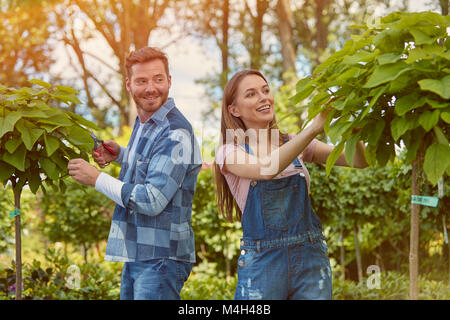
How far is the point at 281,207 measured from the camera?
214 centimetres

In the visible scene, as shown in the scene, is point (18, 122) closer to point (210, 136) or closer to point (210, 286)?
point (210, 286)

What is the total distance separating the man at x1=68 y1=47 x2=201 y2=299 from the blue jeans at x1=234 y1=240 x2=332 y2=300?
1.24 ft

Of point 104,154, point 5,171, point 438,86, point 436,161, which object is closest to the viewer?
point 438,86

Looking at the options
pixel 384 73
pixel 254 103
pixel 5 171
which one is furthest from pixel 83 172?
pixel 384 73

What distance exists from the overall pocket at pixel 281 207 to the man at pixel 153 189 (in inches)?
17.3

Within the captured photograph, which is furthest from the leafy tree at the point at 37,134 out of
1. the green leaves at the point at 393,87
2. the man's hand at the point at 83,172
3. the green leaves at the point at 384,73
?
the green leaves at the point at 384,73

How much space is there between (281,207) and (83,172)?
37.1 inches

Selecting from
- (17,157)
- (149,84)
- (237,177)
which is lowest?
(237,177)

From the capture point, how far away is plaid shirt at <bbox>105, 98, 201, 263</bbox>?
2.21 m

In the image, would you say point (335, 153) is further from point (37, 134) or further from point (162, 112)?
point (37, 134)

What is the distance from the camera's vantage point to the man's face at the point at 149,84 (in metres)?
2.42

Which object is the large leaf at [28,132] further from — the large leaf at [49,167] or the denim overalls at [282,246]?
the denim overalls at [282,246]

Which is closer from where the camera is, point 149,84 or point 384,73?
point 384,73

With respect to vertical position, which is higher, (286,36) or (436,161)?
(286,36)
